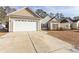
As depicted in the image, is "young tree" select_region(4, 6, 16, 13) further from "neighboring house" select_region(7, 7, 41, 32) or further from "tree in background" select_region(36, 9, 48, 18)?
"tree in background" select_region(36, 9, 48, 18)

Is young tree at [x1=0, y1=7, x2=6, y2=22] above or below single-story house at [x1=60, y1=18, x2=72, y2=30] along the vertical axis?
above

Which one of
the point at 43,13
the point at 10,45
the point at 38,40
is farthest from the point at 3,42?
the point at 43,13

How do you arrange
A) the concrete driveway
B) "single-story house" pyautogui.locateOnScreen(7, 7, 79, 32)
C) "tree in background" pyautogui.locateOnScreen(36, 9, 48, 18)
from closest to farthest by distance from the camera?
1. the concrete driveway
2. "tree in background" pyautogui.locateOnScreen(36, 9, 48, 18)
3. "single-story house" pyautogui.locateOnScreen(7, 7, 79, 32)

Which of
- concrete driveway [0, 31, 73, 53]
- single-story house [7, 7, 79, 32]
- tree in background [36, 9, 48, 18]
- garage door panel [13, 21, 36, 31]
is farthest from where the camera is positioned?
garage door panel [13, 21, 36, 31]

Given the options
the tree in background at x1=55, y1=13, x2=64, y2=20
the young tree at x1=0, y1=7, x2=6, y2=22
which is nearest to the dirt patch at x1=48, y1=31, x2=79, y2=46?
the tree in background at x1=55, y1=13, x2=64, y2=20

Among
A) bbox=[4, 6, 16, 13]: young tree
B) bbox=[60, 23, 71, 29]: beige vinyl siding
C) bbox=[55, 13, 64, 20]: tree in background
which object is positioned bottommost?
bbox=[60, 23, 71, 29]: beige vinyl siding

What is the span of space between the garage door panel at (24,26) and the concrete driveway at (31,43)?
23 centimetres

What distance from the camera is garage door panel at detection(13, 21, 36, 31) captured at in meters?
5.47

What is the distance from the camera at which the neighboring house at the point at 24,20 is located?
515cm

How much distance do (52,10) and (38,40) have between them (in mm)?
1019

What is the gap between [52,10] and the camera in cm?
503
